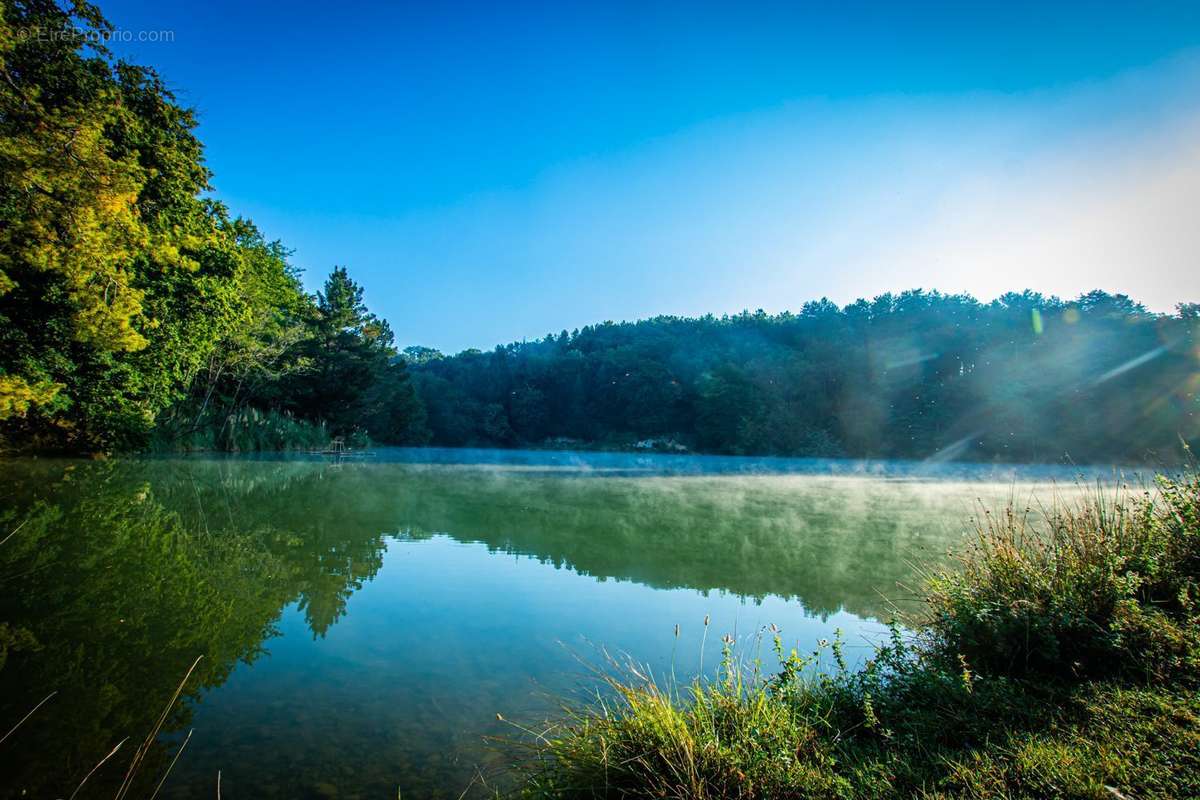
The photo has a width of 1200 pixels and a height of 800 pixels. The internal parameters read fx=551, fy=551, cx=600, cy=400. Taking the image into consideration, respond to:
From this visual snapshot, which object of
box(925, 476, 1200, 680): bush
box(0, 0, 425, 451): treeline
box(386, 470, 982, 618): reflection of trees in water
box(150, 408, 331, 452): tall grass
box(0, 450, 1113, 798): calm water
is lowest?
box(386, 470, 982, 618): reflection of trees in water

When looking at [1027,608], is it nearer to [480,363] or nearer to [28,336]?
[28,336]

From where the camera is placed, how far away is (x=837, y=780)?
6.73 feet

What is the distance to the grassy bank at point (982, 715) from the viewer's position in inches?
82.2

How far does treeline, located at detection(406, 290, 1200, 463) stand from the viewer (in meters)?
44.0

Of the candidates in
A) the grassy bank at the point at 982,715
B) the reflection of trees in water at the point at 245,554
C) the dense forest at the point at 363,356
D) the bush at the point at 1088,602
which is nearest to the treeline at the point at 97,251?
the dense forest at the point at 363,356

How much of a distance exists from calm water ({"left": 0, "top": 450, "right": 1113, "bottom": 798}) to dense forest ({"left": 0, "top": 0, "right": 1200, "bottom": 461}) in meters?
5.13

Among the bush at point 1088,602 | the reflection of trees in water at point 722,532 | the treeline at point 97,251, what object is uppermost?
the treeline at point 97,251

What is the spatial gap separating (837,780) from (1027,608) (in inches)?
89.8

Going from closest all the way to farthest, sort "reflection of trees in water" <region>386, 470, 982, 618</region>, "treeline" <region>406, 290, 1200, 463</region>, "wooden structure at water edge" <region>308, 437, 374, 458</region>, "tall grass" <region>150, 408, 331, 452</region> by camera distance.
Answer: "reflection of trees in water" <region>386, 470, 982, 618</region>
"tall grass" <region>150, 408, 331, 452</region>
"wooden structure at water edge" <region>308, 437, 374, 458</region>
"treeline" <region>406, 290, 1200, 463</region>

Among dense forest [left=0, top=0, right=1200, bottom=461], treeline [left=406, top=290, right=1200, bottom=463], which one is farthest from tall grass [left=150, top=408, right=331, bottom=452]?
treeline [left=406, top=290, right=1200, bottom=463]

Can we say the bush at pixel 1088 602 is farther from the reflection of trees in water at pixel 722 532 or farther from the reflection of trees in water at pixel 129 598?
the reflection of trees in water at pixel 129 598

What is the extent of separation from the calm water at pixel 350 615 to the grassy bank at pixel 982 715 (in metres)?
0.84

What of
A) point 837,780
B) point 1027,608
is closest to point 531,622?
point 837,780

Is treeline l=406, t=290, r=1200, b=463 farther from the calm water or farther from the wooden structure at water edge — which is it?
the calm water
